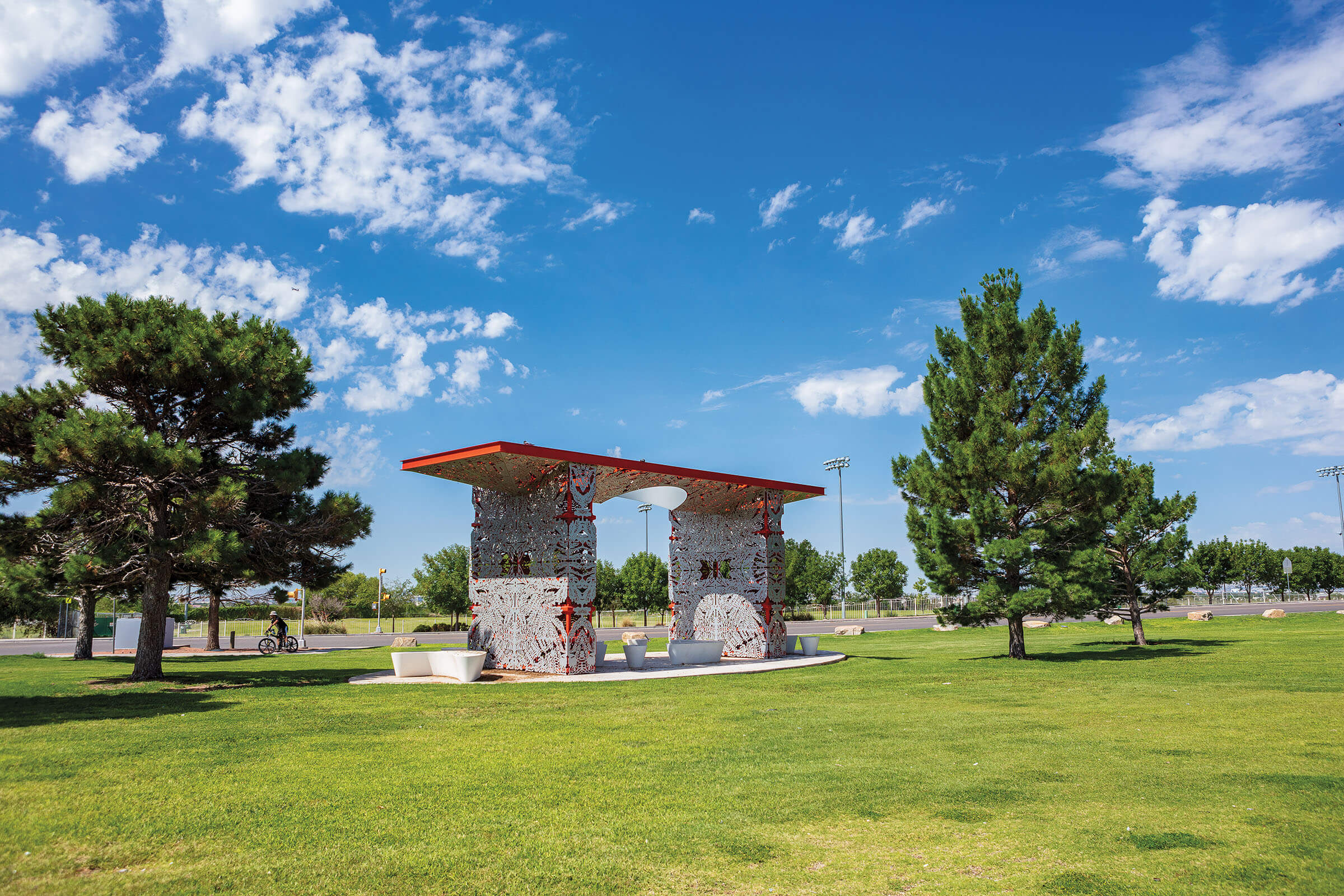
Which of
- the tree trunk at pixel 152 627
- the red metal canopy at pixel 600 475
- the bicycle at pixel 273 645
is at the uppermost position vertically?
the red metal canopy at pixel 600 475

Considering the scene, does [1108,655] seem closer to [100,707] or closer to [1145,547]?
[1145,547]

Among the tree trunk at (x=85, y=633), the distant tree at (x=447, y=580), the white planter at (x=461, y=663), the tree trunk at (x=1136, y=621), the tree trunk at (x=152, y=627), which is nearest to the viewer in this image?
the white planter at (x=461, y=663)

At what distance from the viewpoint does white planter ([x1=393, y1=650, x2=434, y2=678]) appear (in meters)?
17.3

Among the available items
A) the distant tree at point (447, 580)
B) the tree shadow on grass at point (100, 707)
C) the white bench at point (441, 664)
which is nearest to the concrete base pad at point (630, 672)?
the white bench at point (441, 664)

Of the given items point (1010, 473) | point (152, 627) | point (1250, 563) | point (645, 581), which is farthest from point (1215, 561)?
point (152, 627)

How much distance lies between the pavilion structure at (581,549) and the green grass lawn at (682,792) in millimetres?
4091

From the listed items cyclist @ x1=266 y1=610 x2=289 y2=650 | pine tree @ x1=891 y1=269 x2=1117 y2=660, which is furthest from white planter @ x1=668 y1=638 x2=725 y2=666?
cyclist @ x1=266 y1=610 x2=289 y2=650

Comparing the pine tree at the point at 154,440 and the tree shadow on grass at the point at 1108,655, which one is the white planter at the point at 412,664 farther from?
the tree shadow on grass at the point at 1108,655

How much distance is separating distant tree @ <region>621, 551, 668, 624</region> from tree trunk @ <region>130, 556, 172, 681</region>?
122 ft

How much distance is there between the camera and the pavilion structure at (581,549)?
17.9 meters

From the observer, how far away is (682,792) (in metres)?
7.05

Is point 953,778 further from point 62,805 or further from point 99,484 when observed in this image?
point 99,484

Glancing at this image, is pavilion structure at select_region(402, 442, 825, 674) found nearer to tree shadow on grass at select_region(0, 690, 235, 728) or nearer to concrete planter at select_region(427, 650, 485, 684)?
concrete planter at select_region(427, 650, 485, 684)

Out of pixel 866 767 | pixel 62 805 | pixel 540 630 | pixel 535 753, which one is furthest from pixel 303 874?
pixel 540 630
